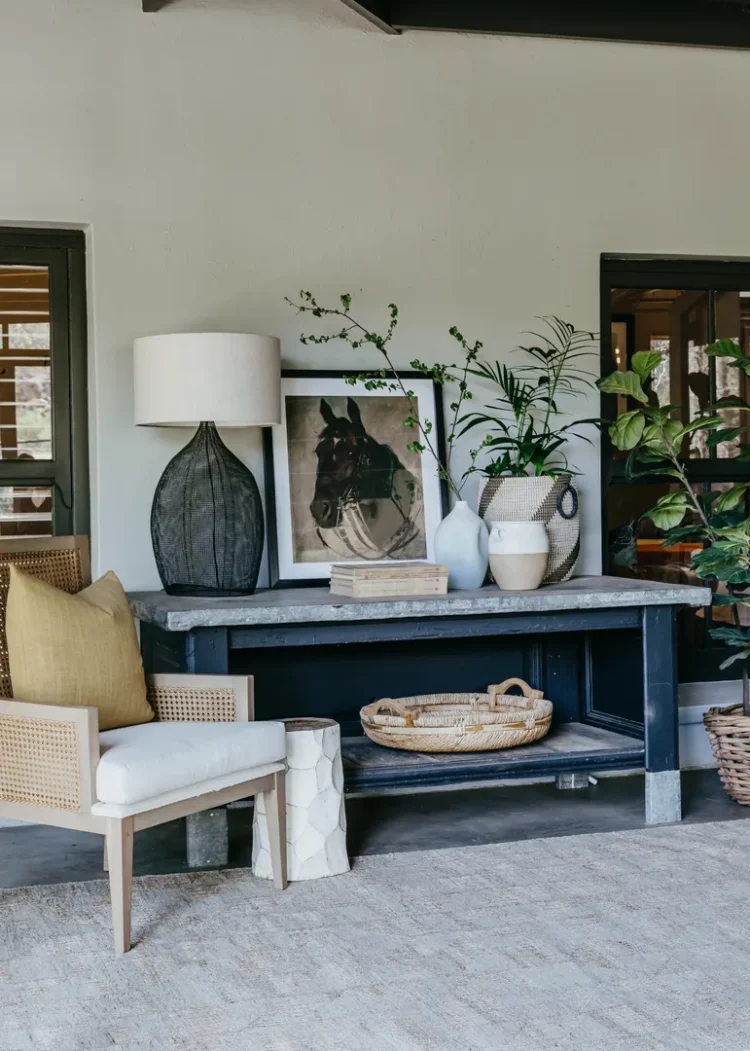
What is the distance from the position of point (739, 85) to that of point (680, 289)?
86 centimetres

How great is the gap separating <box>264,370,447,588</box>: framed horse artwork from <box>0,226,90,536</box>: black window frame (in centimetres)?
68

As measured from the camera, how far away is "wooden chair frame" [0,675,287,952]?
3.02m

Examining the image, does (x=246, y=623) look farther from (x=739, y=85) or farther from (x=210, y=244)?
(x=739, y=85)

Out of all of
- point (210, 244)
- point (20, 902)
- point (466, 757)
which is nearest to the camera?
point (20, 902)

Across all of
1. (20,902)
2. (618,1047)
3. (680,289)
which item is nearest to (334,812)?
(20,902)

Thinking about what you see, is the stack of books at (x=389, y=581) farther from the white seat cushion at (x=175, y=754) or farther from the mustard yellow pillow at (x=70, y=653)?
the mustard yellow pillow at (x=70, y=653)

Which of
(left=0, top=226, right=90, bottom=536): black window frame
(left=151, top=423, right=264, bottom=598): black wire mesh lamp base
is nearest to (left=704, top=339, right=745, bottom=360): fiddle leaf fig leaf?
(left=151, top=423, right=264, bottom=598): black wire mesh lamp base

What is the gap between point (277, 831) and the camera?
11.4ft

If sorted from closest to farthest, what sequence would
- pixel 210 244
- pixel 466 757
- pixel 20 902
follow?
pixel 20 902, pixel 466 757, pixel 210 244

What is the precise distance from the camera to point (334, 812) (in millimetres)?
3615

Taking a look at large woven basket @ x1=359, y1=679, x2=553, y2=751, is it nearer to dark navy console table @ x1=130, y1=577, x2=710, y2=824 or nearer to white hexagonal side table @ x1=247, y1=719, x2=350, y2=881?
dark navy console table @ x1=130, y1=577, x2=710, y2=824

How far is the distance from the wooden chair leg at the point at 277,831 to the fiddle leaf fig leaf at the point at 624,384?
78.5 inches

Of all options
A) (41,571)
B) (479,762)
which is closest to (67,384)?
(41,571)

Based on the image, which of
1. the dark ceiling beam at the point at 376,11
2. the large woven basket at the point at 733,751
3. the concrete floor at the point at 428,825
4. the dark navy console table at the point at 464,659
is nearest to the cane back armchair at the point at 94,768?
the dark navy console table at the point at 464,659
